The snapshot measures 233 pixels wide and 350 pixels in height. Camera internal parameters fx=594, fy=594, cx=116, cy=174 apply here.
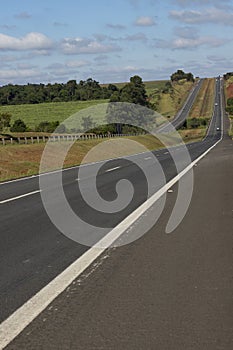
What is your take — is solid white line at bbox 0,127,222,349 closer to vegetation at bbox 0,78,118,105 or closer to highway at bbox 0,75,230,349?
highway at bbox 0,75,230,349

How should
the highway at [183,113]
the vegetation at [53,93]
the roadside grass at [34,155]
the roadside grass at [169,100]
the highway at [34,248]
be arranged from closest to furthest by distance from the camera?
1. the highway at [34,248]
2. the roadside grass at [34,155]
3. the highway at [183,113]
4. the roadside grass at [169,100]
5. the vegetation at [53,93]

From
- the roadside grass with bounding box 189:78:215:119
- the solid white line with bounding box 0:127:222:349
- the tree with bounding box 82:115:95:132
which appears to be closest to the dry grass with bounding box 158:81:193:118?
the roadside grass with bounding box 189:78:215:119

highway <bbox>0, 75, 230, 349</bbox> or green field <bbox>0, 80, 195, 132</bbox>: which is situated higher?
highway <bbox>0, 75, 230, 349</bbox>

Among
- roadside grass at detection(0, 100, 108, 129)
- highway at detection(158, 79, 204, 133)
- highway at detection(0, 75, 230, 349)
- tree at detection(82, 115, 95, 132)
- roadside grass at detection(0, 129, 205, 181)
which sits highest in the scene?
highway at detection(0, 75, 230, 349)

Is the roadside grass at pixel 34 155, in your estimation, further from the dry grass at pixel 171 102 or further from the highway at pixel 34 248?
the dry grass at pixel 171 102

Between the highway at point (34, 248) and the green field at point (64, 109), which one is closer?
the highway at point (34, 248)

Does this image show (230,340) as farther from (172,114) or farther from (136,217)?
(172,114)

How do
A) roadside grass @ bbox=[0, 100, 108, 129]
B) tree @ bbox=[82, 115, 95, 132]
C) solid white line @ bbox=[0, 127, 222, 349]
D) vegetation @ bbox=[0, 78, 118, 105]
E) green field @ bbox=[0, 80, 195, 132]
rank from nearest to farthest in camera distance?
solid white line @ bbox=[0, 127, 222, 349]
tree @ bbox=[82, 115, 95, 132]
green field @ bbox=[0, 80, 195, 132]
roadside grass @ bbox=[0, 100, 108, 129]
vegetation @ bbox=[0, 78, 118, 105]

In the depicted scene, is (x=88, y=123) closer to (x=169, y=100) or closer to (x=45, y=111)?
(x=45, y=111)

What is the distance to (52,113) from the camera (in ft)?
451

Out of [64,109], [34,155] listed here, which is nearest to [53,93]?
[64,109]

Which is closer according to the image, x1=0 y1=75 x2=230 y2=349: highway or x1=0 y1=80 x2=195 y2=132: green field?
x1=0 y1=75 x2=230 y2=349: highway

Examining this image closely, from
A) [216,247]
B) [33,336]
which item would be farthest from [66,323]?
[216,247]

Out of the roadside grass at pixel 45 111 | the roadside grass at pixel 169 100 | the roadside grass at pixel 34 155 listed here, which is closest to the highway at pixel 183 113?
the roadside grass at pixel 169 100
